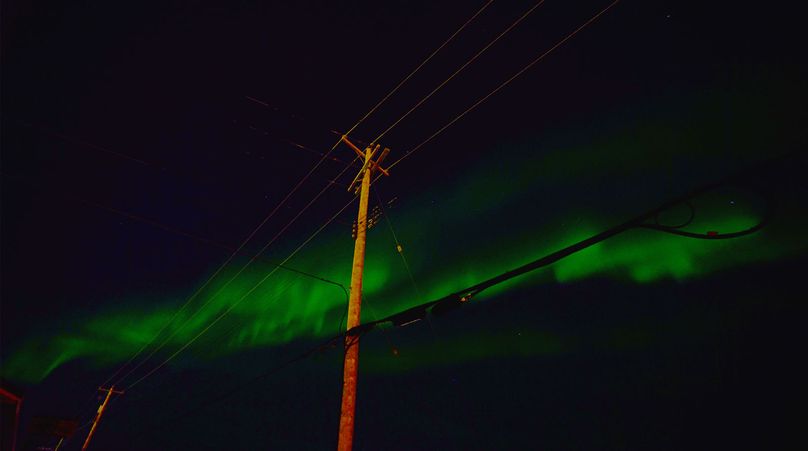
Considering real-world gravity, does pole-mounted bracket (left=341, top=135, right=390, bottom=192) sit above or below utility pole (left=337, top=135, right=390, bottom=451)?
above

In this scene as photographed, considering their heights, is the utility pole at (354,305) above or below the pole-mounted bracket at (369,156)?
below

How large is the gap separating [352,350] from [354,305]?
99 centimetres

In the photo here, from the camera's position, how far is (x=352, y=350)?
25.4 ft

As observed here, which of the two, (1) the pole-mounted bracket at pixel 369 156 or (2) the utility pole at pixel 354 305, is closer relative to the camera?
(2) the utility pole at pixel 354 305

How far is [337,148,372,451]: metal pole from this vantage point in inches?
273

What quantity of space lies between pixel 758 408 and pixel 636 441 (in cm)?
3813

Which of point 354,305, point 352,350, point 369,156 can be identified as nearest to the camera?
point 352,350

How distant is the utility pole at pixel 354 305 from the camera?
6977 millimetres

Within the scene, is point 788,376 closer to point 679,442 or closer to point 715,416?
point 715,416

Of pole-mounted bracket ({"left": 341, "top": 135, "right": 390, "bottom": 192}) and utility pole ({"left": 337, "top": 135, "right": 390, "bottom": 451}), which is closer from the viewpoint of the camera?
utility pole ({"left": 337, "top": 135, "right": 390, "bottom": 451})

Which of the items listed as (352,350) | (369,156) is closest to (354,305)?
(352,350)

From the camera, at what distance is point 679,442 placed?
129 meters

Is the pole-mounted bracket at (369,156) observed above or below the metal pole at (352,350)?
above

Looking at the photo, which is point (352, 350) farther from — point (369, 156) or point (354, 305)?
point (369, 156)
